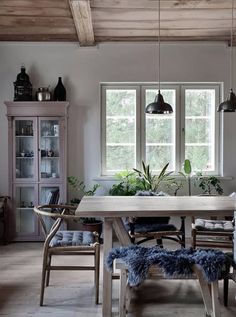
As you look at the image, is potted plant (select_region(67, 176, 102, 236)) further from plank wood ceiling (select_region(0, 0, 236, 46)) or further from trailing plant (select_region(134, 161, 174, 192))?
plank wood ceiling (select_region(0, 0, 236, 46))

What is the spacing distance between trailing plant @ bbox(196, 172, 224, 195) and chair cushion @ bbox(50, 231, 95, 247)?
2.23m

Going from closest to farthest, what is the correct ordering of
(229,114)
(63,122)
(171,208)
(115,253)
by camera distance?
1. (115,253)
2. (171,208)
3. (63,122)
4. (229,114)

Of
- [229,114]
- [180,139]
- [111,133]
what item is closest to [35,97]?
[111,133]

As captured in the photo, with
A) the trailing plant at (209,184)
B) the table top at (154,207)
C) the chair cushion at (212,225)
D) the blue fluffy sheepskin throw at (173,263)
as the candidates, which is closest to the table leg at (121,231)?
the table top at (154,207)

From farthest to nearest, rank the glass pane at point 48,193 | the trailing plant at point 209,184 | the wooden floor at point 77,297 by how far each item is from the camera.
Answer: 1. the trailing plant at point 209,184
2. the glass pane at point 48,193
3. the wooden floor at point 77,297

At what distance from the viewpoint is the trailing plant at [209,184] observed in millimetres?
4957

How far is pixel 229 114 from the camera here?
506 cm

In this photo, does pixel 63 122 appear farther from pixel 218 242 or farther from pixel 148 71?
pixel 218 242

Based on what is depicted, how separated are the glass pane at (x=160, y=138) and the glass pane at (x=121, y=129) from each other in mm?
204

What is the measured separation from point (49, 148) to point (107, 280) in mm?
2436

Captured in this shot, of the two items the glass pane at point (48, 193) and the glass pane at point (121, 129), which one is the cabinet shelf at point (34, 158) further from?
the glass pane at point (121, 129)

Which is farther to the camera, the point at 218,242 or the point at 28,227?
the point at 28,227

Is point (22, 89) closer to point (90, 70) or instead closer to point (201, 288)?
point (90, 70)

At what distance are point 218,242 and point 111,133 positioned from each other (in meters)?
2.16
